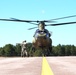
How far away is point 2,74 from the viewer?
32.8 ft

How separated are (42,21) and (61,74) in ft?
92.5

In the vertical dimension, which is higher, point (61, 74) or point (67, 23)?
point (67, 23)

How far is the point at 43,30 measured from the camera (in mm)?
35938

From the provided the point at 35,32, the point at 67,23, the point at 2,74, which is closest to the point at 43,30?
the point at 35,32

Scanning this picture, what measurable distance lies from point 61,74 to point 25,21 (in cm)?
2682

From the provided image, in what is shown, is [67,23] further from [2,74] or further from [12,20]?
[2,74]

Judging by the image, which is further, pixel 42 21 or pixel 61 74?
pixel 42 21

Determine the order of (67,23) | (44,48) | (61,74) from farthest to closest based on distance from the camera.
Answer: (44,48), (67,23), (61,74)

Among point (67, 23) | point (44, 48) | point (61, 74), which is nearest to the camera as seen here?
point (61, 74)

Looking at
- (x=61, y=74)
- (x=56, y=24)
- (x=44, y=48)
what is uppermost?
(x=56, y=24)

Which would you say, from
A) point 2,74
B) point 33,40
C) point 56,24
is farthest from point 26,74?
point 33,40

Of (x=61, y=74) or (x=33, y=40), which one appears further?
(x=33, y=40)

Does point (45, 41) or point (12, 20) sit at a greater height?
point (12, 20)

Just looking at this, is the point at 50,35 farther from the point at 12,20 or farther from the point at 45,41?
the point at 12,20
